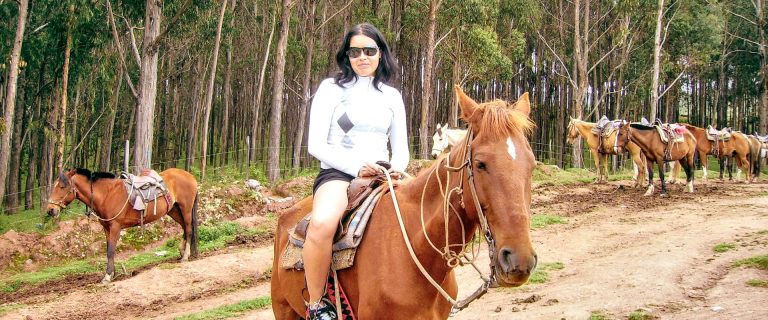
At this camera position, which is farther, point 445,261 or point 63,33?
point 63,33

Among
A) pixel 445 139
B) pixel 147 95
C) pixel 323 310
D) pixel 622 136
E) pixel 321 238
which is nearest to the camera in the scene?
pixel 321 238

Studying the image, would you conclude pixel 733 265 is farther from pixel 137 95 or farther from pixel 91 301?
pixel 137 95

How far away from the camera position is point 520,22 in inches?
1232

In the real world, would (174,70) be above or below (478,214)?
above

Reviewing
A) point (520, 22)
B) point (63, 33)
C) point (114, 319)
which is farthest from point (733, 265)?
A: point (520, 22)

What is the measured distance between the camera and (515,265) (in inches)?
80.3

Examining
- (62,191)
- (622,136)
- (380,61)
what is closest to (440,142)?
(622,136)

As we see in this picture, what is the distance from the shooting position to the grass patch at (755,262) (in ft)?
21.6

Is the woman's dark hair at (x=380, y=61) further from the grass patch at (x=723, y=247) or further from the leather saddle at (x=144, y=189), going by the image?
the leather saddle at (x=144, y=189)

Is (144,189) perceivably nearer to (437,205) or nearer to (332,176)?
(332,176)

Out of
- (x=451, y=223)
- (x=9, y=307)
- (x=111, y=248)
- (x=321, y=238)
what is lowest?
(x=9, y=307)

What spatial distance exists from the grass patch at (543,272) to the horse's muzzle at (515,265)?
17.5 ft

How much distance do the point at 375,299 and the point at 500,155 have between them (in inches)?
36.6

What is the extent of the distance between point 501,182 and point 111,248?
9.48 metres
